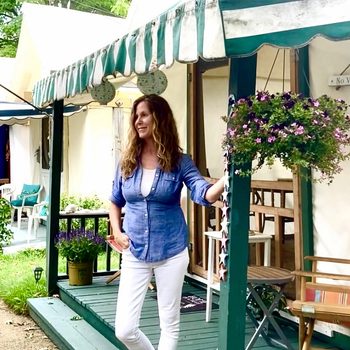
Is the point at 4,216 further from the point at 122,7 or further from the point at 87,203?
the point at 122,7

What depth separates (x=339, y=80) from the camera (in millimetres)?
3680

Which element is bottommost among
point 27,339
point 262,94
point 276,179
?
point 27,339

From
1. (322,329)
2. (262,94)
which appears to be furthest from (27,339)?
(262,94)

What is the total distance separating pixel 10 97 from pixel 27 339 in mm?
5931

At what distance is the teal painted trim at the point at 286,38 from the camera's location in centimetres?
245

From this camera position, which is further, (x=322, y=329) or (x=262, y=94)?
(x=322, y=329)

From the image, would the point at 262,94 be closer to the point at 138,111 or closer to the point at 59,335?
the point at 138,111

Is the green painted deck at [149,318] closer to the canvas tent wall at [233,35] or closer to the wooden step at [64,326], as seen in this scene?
the wooden step at [64,326]

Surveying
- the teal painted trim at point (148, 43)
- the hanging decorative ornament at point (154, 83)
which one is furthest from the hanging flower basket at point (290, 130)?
the hanging decorative ornament at point (154, 83)

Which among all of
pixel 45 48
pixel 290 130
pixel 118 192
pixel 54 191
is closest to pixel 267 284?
pixel 118 192

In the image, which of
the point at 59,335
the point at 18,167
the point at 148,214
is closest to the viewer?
the point at 148,214

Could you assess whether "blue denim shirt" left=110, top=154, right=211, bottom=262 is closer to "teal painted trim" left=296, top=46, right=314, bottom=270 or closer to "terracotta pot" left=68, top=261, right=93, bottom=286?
"teal painted trim" left=296, top=46, right=314, bottom=270

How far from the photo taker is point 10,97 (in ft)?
33.3

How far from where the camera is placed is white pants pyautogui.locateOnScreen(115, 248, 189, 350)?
3025mm
